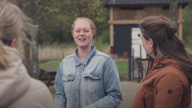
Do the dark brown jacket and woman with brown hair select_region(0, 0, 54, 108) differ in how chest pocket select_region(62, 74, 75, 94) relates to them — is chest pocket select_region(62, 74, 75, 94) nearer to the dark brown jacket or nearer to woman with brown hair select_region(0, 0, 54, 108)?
the dark brown jacket

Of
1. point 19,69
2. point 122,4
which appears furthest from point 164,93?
point 122,4

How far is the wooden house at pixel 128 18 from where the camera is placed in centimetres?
2088

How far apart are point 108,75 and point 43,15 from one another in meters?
9.39

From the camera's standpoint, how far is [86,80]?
311 cm

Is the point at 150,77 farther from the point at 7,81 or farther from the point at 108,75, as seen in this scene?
the point at 7,81

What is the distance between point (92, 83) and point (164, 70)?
0.87m

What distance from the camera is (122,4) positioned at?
2081cm

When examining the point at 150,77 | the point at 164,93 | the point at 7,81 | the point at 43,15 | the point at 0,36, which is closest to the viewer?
the point at 7,81

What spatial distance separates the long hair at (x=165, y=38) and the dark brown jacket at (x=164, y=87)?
8 centimetres

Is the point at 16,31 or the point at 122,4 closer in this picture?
the point at 16,31

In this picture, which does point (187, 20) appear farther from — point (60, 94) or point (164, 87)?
point (164, 87)

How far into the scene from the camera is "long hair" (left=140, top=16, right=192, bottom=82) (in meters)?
2.56

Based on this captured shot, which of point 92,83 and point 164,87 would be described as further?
point 92,83

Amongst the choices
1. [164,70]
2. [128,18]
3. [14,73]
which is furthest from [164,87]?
[128,18]
